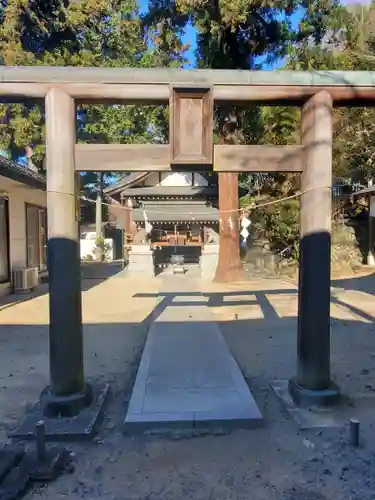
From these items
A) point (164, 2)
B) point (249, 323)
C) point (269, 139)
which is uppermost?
point (164, 2)

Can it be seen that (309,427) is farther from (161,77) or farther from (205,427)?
(161,77)

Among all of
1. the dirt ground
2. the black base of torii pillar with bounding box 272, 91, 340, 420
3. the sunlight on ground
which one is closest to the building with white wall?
the sunlight on ground

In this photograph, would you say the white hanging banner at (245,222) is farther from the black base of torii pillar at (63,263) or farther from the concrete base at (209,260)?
the black base of torii pillar at (63,263)

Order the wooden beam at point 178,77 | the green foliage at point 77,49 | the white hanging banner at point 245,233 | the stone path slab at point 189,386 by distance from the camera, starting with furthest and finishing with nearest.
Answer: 1. the white hanging banner at point 245,233
2. the green foliage at point 77,49
3. the wooden beam at point 178,77
4. the stone path slab at point 189,386

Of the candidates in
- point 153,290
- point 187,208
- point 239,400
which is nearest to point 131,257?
point 187,208

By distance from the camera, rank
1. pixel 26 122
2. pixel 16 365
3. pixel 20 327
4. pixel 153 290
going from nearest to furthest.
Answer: pixel 16 365
pixel 20 327
pixel 153 290
pixel 26 122

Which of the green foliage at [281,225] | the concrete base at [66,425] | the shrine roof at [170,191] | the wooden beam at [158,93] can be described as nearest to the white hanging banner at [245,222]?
the green foliage at [281,225]

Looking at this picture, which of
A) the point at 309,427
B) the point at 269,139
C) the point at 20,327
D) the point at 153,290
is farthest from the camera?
the point at 269,139

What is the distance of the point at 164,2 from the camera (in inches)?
549

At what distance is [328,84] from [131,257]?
14429 millimetres

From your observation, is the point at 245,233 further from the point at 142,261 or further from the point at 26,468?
the point at 26,468

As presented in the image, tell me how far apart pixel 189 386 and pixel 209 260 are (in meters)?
13.1

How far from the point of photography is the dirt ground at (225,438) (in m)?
2.84

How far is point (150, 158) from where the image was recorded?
13.5 ft
